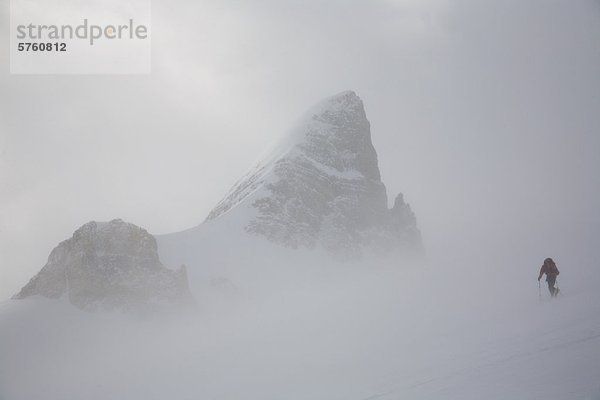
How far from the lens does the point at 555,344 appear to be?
11.7 meters

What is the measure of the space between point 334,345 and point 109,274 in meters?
23.8

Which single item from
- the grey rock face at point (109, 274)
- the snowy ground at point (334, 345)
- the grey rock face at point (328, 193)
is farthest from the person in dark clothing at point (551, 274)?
the grey rock face at point (328, 193)

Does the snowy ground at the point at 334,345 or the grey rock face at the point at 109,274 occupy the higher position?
the grey rock face at the point at 109,274

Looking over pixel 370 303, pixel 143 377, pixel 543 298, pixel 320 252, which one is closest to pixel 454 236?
pixel 320 252

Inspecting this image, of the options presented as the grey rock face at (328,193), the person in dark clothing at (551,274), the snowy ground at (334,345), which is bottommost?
the snowy ground at (334,345)

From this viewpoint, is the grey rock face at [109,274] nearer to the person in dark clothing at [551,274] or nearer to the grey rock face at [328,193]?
the grey rock face at [328,193]

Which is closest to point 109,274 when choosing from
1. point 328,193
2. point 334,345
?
point 334,345

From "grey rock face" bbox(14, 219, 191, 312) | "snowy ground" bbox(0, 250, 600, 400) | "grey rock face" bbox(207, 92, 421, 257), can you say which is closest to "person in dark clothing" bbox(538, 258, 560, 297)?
"snowy ground" bbox(0, 250, 600, 400)

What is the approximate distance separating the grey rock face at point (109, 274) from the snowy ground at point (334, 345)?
5.45 feet

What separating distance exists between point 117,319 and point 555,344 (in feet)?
102

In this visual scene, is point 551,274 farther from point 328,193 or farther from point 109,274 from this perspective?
point 328,193

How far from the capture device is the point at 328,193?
5688 centimetres

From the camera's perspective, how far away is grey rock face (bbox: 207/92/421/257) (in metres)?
52.3

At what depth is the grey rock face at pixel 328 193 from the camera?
52344mm
